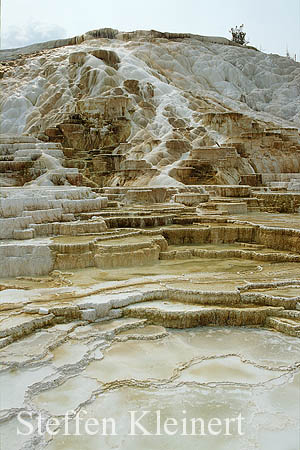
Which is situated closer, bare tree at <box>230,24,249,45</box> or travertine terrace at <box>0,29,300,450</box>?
travertine terrace at <box>0,29,300,450</box>

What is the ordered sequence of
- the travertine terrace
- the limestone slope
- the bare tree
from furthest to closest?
the bare tree, the limestone slope, the travertine terrace

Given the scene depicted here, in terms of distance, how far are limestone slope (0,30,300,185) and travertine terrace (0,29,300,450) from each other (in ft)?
0.31

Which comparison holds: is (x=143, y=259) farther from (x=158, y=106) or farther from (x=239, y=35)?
(x=239, y=35)

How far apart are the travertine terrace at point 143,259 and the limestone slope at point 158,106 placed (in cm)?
9

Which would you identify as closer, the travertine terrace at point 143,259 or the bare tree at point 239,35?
the travertine terrace at point 143,259

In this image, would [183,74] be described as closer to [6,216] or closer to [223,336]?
[6,216]

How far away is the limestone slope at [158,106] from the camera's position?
19.1 m

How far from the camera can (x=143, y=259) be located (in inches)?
367

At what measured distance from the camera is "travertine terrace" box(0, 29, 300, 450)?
188 inches

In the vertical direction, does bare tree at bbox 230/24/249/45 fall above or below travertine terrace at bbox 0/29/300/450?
above

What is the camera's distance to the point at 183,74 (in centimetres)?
3103

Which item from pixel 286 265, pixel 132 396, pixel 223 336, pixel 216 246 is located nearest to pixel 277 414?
pixel 132 396

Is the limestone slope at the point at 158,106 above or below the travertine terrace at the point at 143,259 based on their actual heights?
above

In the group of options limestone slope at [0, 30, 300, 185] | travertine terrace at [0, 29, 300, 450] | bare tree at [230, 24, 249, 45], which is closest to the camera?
travertine terrace at [0, 29, 300, 450]
